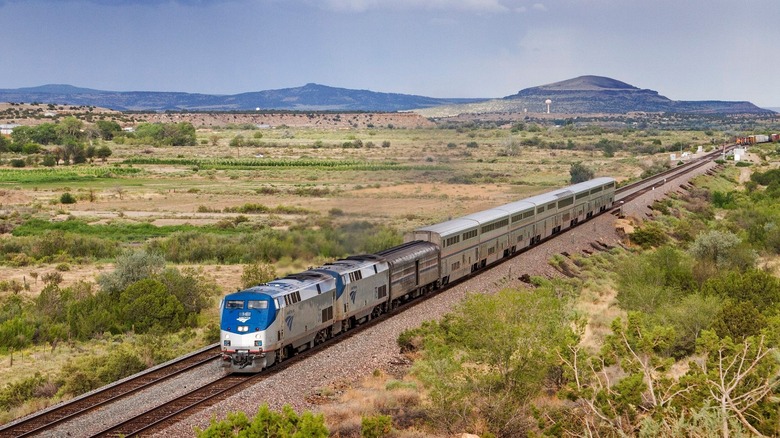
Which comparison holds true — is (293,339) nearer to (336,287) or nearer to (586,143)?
(336,287)

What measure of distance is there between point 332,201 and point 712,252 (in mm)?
35176

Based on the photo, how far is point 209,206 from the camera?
82.2 meters

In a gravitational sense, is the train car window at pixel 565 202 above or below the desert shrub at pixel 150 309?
above

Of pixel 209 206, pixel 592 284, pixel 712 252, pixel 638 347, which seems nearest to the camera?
pixel 638 347

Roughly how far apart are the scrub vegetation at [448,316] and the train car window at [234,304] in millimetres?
4270

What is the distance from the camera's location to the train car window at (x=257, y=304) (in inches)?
1010

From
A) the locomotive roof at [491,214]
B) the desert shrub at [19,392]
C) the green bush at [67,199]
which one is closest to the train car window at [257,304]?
the desert shrub at [19,392]

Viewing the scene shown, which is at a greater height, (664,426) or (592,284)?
(664,426)

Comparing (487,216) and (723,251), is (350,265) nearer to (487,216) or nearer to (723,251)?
(487,216)

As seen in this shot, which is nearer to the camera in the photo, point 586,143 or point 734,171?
point 734,171

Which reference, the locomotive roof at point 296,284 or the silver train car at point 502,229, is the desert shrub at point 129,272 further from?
the silver train car at point 502,229

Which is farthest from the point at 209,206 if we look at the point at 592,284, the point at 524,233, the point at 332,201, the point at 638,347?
the point at 638,347

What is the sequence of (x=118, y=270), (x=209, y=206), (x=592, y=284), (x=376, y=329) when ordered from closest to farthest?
(x=376, y=329) < (x=118, y=270) < (x=592, y=284) < (x=209, y=206)

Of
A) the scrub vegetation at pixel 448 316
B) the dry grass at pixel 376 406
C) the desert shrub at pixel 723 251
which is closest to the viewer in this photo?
the scrub vegetation at pixel 448 316
